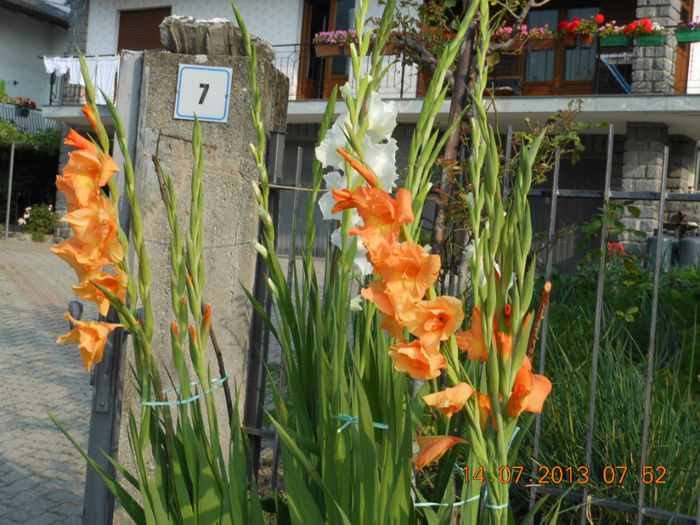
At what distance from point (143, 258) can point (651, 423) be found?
7.37ft

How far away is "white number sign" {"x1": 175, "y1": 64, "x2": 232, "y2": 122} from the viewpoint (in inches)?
94.8

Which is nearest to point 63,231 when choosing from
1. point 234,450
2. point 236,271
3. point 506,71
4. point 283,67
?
point 283,67

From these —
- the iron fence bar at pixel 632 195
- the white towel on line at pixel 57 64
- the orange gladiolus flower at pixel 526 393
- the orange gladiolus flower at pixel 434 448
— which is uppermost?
the white towel on line at pixel 57 64

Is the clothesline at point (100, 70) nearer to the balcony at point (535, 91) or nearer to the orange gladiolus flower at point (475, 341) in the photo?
the balcony at point (535, 91)

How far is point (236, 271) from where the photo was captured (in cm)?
245

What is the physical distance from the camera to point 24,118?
2200 centimetres

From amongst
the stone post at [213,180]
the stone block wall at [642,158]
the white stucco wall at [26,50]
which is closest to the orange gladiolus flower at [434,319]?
the stone post at [213,180]

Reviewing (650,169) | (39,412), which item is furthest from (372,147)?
(650,169)

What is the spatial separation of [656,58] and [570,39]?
1.68m

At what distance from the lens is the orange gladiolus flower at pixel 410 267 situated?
2.56ft

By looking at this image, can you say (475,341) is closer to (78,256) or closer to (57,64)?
(78,256)

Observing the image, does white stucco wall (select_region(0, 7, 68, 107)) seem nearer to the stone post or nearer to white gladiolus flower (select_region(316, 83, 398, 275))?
the stone post

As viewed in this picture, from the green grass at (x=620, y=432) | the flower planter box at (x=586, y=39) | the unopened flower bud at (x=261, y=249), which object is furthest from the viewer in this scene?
the flower planter box at (x=586, y=39)

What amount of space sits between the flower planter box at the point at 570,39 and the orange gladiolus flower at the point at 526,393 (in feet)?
43.6
